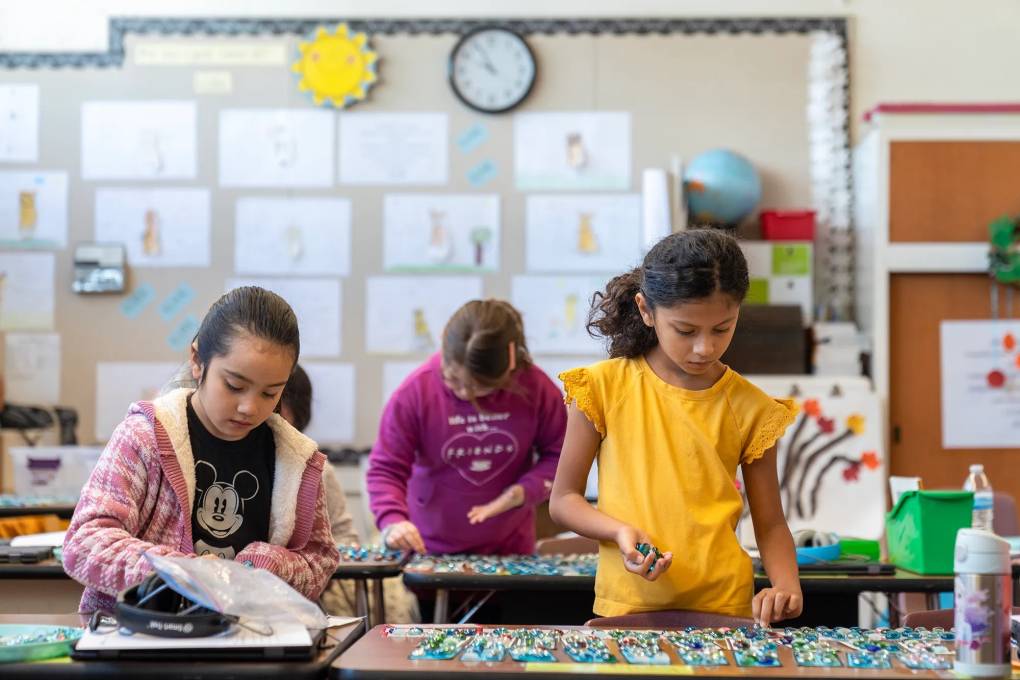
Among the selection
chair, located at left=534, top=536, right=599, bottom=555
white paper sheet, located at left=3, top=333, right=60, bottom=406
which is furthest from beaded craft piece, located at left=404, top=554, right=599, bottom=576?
white paper sheet, located at left=3, top=333, right=60, bottom=406

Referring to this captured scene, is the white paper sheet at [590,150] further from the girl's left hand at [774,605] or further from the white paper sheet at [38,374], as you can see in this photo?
the girl's left hand at [774,605]

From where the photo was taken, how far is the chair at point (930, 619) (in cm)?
247

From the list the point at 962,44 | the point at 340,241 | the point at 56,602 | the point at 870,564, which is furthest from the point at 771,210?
the point at 56,602

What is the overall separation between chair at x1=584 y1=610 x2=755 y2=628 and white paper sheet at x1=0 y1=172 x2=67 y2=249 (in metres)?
4.11

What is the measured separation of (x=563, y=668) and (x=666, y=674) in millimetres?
137

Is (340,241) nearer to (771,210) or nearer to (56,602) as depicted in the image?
(771,210)

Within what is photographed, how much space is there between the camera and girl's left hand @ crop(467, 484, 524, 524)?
9.96ft

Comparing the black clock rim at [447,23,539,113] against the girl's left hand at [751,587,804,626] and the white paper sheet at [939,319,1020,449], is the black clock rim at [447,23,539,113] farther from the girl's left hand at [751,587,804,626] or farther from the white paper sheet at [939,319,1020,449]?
the girl's left hand at [751,587,804,626]

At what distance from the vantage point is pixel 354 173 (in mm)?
5312

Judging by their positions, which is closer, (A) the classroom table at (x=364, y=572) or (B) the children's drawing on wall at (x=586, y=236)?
(A) the classroom table at (x=364, y=572)

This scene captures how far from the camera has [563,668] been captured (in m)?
1.62

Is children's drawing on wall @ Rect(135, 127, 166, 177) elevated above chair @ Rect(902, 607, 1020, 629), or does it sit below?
above

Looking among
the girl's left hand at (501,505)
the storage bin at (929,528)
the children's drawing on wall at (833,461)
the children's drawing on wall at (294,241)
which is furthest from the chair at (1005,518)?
the children's drawing on wall at (294,241)

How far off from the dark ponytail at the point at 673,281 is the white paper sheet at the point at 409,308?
3.17 m
